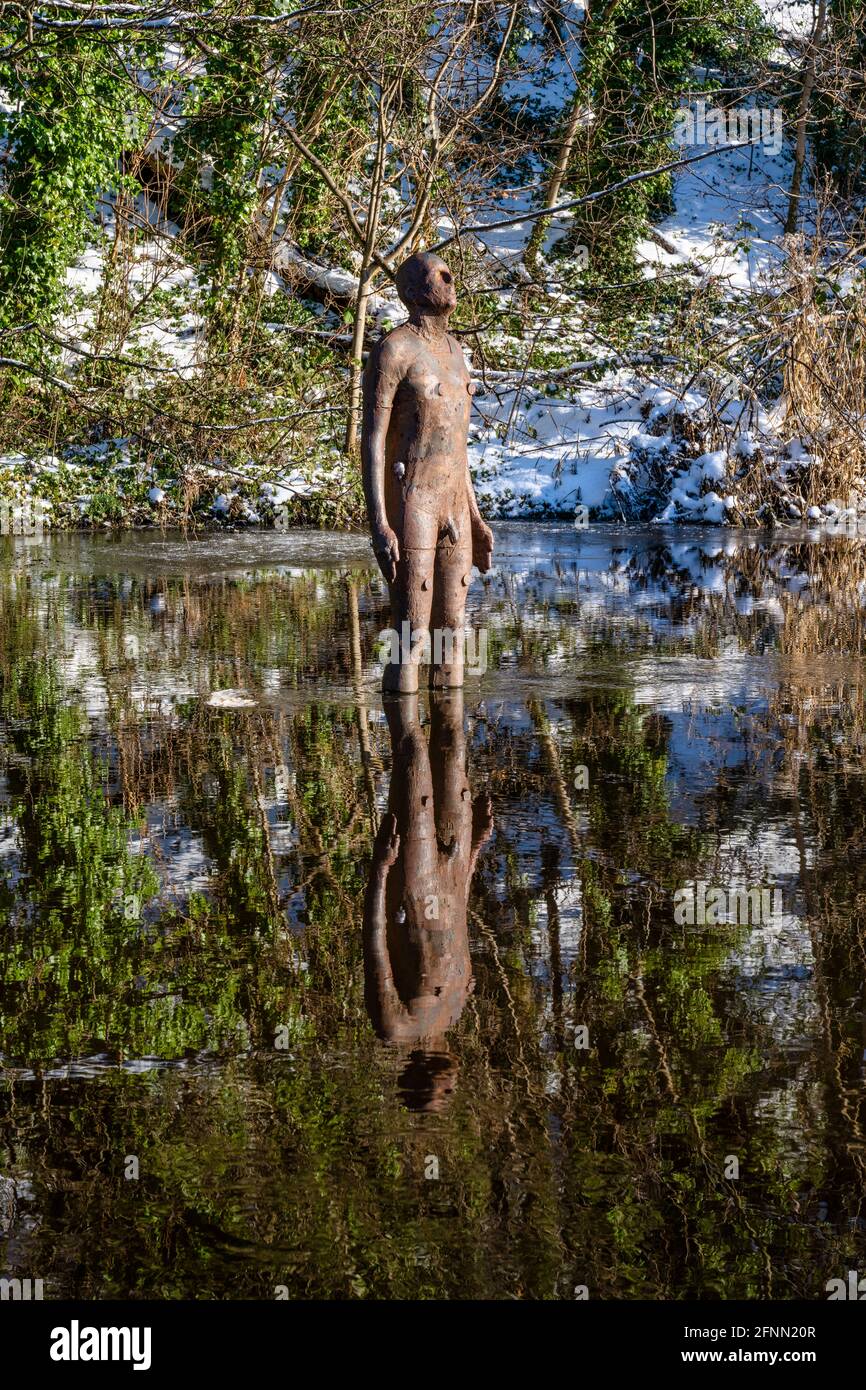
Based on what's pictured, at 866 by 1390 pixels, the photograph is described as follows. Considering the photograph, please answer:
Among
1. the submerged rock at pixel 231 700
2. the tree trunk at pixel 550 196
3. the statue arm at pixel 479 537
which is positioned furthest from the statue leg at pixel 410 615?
the tree trunk at pixel 550 196

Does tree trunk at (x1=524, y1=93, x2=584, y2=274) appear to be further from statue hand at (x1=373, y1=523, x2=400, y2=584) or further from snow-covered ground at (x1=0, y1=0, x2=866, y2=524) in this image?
statue hand at (x1=373, y1=523, x2=400, y2=584)

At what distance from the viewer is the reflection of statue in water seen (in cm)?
401

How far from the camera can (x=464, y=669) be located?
966 cm

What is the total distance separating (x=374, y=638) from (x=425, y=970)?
6898 millimetres

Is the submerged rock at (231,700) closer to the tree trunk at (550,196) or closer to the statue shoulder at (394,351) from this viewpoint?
the statue shoulder at (394,351)

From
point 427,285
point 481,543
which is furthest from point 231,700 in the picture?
point 427,285

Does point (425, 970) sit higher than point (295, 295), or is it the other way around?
point (295, 295)

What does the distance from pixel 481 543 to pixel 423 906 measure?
4.14m

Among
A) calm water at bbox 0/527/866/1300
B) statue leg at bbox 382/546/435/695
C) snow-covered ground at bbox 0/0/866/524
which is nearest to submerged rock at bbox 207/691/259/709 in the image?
calm water at bbox 0/527/866/1300

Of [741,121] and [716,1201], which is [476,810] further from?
[741,121]

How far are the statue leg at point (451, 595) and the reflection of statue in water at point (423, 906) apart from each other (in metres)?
1.04

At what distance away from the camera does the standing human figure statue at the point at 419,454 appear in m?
8.28

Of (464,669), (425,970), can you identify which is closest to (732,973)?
(425,970)

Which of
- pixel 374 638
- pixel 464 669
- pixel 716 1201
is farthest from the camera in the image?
pixel 374 638
